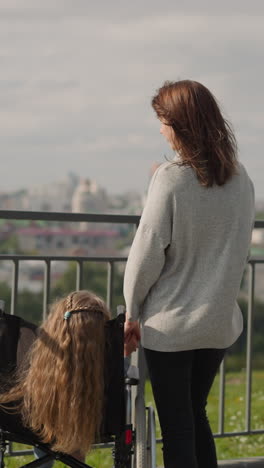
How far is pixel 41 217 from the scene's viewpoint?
12.2 feet

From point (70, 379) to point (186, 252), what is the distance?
1.63 ft

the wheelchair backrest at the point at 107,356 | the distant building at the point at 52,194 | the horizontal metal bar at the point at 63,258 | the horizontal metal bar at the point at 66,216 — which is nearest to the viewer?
the wheelchair backrest at the point at 107,356

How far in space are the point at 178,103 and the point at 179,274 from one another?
19.0 inches

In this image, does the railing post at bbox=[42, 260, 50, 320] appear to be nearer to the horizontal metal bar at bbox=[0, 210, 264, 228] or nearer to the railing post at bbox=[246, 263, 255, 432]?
the horizontal metal bar at bbox=[0, 210, 264, 228]

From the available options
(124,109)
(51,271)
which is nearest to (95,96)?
(124,109)

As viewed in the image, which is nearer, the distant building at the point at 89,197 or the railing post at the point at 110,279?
the railing post at the point at 110,279

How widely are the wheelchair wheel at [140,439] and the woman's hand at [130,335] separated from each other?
0.20 metres

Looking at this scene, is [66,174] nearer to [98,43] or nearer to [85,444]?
[98,43]

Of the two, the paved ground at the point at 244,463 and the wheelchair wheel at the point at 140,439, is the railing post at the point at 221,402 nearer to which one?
the paved ground at the point at 244,463

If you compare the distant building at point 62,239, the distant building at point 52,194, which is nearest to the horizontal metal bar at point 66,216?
the distant building at point 62,239

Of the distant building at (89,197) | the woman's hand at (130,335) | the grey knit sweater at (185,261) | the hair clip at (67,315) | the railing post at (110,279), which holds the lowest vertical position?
the woman's hand at (130,335)

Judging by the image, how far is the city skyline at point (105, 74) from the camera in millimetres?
91750

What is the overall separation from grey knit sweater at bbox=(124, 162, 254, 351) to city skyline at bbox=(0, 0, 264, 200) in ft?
282

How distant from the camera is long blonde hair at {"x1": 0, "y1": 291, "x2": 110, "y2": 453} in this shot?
9.27 ft
